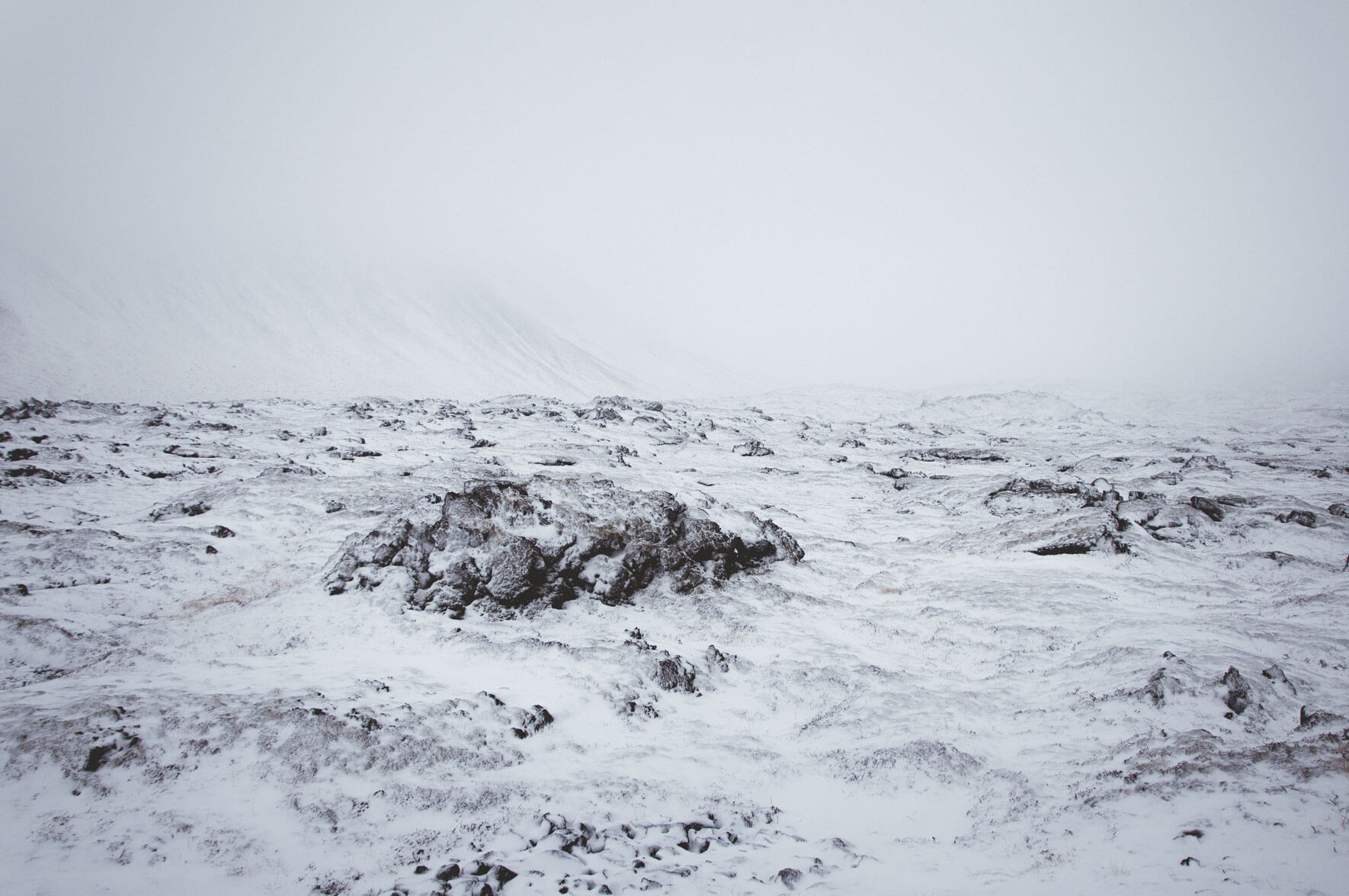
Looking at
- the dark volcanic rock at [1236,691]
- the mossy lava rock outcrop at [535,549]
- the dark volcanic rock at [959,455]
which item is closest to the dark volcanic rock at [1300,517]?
the dark volcanic rock at [1236,691]

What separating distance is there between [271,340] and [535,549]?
64.2 meters

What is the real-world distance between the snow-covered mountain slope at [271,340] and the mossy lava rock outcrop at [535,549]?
140 ft

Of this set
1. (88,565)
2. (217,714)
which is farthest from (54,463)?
(217,714)

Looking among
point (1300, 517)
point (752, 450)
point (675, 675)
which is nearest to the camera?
point (675, 675)

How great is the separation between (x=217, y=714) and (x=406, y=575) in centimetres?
445

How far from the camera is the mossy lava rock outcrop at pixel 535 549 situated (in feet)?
38.4

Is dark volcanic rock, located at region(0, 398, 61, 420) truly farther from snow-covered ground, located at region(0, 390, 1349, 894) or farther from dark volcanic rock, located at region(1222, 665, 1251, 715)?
dark volcanic rock, located at region(1222, 665, 1251, 715)

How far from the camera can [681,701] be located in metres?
9.34

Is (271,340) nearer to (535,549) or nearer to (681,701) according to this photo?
(535,549)

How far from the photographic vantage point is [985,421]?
5381 cm

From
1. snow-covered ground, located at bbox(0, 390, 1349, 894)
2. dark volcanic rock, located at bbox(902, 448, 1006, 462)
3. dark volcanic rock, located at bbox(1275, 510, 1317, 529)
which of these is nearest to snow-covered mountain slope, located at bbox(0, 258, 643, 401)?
snow-covered ground, located at bbox(0, 390, 1349, 894)

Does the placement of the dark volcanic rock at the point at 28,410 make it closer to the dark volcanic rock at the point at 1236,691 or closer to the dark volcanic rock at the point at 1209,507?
the dark volcanic rock at the point at 1236,691

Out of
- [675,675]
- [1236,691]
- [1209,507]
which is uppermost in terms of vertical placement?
[1209,507]

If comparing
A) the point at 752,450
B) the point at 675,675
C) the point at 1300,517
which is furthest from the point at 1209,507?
the point at 752,450
